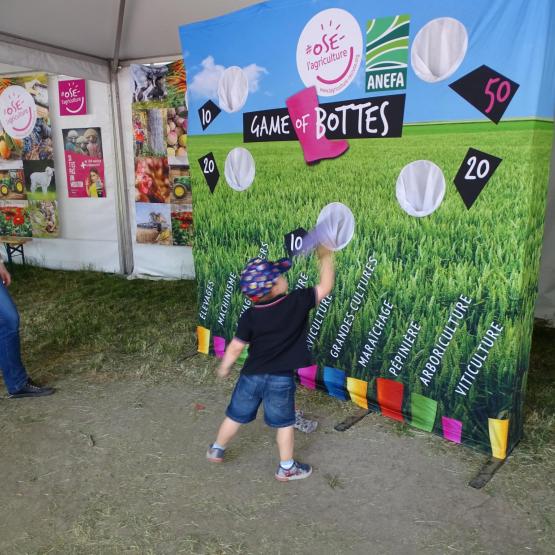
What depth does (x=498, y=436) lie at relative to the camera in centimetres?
288

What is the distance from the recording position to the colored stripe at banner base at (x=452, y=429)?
3059mm

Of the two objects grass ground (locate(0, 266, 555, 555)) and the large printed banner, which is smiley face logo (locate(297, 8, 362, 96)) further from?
grass ground (locate(0, 266, 555, 555))

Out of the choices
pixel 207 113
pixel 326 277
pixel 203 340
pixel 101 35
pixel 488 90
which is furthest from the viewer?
pixel 101 35

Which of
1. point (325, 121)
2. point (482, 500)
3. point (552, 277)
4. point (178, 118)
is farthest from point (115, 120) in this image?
point (482, 500)

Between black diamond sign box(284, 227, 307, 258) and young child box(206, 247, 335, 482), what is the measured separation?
2.67ft

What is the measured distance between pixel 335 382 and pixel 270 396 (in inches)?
42.2

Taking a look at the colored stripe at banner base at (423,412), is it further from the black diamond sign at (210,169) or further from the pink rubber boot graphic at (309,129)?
the black diamond sign at (210,169)

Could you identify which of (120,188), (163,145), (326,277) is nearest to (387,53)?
(326,277)

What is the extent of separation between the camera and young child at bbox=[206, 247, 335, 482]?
8.36 ft

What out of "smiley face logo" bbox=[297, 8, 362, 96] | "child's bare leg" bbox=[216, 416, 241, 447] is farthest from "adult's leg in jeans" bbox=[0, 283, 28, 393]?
"smiley face logo" bbox=[297, 8, 362, 96]

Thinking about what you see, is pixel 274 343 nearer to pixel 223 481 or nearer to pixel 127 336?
pixel 223 481

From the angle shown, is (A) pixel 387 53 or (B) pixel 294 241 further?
(B) pixel 294 241

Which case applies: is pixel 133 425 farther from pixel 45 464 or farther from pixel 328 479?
pixel 328 479

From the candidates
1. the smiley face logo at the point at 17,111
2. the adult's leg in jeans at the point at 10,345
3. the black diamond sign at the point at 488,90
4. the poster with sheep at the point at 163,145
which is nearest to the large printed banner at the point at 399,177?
the black diamond sign at the point at 488,90
